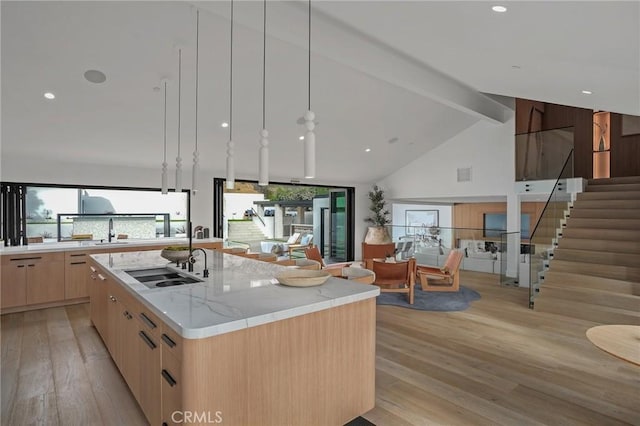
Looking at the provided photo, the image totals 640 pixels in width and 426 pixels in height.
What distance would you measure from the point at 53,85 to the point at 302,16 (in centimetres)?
328

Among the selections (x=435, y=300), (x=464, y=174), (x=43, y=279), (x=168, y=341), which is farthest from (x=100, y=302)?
(x=464, y=174)

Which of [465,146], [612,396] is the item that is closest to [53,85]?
[612,396]

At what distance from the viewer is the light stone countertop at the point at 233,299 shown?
1.86 m

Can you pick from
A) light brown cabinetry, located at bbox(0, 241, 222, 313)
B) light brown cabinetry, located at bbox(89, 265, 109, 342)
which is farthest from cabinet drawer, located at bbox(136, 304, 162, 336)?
light brown cabinetry, located at bbox(0, 241, 222, 313)

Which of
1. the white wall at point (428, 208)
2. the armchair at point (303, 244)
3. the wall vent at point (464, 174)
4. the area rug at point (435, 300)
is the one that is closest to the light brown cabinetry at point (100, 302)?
the area rug at point (435, 300)

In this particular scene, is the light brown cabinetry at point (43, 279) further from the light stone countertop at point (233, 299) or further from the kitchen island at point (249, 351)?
the kitchen island at point (249, 351)

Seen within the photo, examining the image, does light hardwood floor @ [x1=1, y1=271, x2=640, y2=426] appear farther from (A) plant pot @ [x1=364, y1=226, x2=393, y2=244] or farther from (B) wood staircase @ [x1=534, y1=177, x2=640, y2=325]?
(A) plant pot @ [x1=364, y1=226, x2=393, y2=244]

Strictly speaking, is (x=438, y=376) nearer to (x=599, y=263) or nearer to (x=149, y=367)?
(x=149, y=367)

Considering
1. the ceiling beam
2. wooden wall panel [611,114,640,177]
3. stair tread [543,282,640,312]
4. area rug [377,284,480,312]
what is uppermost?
the ceiling beam

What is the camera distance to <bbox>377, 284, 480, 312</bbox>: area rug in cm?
570

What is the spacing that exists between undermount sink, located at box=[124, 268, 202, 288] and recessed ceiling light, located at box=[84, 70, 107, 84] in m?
2.71

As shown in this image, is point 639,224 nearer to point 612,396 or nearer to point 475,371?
point 612,396

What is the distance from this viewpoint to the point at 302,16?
12.8 feet

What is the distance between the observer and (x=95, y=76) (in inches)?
178
